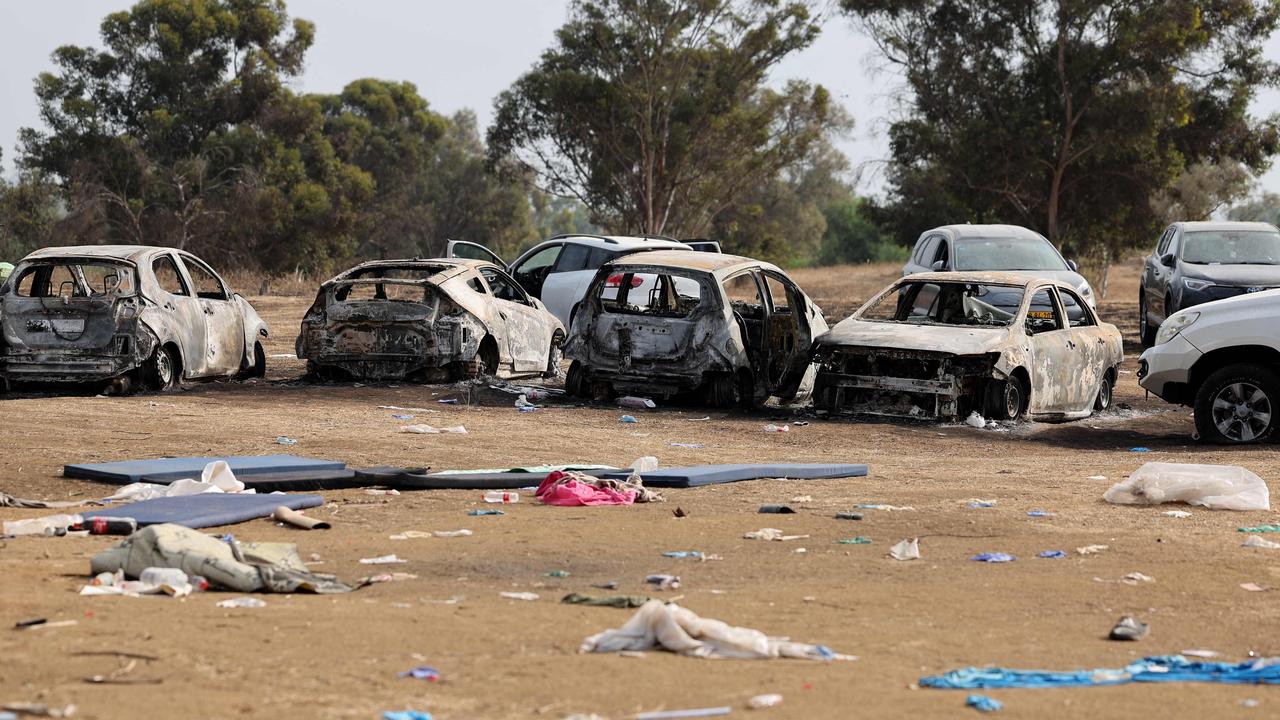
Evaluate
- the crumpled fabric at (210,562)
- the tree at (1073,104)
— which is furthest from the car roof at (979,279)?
the tree at (1073,104)

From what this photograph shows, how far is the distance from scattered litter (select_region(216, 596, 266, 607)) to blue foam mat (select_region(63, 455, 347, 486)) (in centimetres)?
392

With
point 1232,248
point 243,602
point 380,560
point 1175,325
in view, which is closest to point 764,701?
point 243,602

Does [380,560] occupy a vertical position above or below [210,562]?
below

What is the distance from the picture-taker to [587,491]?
1052cm

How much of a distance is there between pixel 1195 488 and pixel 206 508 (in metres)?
6.13

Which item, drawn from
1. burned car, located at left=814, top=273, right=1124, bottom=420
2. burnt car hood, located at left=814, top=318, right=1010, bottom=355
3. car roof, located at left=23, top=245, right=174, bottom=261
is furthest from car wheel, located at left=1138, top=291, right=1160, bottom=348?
car roof, located at left=23, top=245, right=174, bottom=261

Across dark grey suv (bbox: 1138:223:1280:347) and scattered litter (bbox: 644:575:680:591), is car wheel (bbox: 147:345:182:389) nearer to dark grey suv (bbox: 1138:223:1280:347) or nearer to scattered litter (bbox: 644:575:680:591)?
scattered litter (bbox: 644:575:680:591)

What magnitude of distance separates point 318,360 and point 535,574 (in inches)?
414

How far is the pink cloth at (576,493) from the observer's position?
10.4 meters

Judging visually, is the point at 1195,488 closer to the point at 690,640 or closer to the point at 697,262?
the point at 690,640

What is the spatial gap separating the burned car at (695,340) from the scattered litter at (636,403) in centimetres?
12

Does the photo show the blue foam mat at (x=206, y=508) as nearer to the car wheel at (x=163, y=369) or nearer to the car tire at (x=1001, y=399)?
the car wheel at (x=163, y=369)

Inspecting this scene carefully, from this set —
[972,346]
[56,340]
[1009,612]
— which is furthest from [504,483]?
[56,340]

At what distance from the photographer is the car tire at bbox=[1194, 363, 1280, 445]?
1419 centimetres
